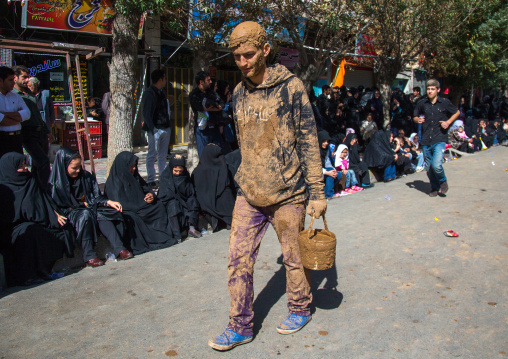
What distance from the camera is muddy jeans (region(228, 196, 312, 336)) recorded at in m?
3.03

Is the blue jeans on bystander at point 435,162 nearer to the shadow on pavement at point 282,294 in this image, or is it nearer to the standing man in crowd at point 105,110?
the shadow on pavement at point 282,294

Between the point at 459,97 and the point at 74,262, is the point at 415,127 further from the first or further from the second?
the point at 74,262

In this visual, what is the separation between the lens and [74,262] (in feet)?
15.4

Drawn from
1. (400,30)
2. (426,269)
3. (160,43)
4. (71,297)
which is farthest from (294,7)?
(71,297)

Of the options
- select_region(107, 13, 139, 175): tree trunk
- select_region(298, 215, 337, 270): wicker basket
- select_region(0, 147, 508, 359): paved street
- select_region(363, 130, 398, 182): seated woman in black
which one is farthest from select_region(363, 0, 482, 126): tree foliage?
select_region(298, 215, 337, 270): wicker basket

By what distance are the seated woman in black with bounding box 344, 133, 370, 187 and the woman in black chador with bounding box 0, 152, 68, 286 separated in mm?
5299

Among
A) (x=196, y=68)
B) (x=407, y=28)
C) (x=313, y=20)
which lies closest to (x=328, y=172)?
(x=196, y=68)

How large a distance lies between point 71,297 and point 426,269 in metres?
3.11

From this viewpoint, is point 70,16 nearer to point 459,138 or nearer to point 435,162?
point 435,162

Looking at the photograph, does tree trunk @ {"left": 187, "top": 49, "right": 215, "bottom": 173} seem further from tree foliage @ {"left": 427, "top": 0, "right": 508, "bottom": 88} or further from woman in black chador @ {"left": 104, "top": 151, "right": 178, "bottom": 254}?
tree foliage @ {"left": 427, "top": 0, "right": 508, "bottom": 88}

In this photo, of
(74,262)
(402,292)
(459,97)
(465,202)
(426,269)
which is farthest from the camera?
(459,97)

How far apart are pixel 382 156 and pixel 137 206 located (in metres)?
5.16

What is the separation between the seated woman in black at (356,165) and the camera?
839 cm

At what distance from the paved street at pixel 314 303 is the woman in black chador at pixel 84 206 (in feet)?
0.83
